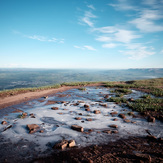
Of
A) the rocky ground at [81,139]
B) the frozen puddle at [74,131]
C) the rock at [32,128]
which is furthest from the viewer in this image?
the rock at [32,128]

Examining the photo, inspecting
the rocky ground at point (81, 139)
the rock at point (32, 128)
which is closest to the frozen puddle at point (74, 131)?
the rocky ground at point (81, 139)

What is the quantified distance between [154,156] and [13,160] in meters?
4.65

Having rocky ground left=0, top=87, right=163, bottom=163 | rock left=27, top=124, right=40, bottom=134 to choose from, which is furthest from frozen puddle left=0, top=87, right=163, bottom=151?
rock left=27, top=124, right=40, bottom=134

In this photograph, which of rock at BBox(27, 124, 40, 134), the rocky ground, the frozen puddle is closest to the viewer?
the rocky ground

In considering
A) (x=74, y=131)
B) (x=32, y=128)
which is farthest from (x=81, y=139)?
(x=32, y=128)

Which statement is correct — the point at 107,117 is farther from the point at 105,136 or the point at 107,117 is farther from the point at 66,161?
the point at 66,161

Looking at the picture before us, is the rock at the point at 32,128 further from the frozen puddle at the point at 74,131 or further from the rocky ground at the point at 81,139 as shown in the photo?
the frozen puddle at the point at 74,131

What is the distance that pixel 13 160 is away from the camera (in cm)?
356

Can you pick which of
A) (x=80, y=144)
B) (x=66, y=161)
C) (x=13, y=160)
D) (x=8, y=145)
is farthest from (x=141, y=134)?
(x=8, y=145)

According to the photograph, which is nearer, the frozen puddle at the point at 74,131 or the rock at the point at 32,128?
the frozen puddle at the point at 74,131

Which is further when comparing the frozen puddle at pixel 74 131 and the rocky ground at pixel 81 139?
the frozen puddle at pixel 74 131

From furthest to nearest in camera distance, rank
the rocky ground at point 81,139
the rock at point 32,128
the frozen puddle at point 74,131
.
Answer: the rock at point 32,128
the frozen puddle at point 74,131
the rocky ground at point 81,139

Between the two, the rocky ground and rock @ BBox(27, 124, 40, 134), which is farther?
rock @ BBox(27, 124, 40, 134)

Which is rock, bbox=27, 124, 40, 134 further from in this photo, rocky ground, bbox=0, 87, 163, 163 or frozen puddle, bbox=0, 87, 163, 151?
frozen puddle, bbox=0, 87, 163, 151
